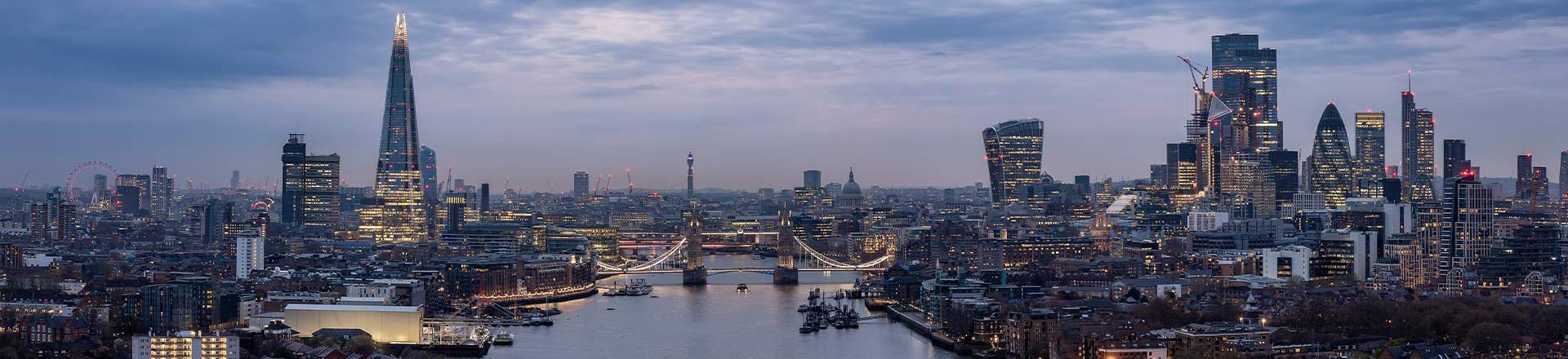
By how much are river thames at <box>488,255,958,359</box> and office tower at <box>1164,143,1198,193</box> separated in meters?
36.3

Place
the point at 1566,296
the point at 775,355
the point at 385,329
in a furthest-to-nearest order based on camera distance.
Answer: the point at 1566,296 < the point at 385,329 < the point at 775,355

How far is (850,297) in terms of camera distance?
41062mm

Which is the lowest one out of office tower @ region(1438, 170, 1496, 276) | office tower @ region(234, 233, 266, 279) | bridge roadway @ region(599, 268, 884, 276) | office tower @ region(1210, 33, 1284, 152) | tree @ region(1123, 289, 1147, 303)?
bridge roadway @ region(599, 268, 884, 276)

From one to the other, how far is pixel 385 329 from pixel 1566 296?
1846cm

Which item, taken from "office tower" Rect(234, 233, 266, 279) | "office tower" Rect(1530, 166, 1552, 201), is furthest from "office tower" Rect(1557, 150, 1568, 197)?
"office tower" Rect(234, 233, 266, 279)

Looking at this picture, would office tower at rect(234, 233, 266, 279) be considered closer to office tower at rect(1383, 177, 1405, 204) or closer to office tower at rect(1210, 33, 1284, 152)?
office tower at rect(1383, 177, 1405, 204)

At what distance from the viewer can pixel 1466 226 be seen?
42562mm

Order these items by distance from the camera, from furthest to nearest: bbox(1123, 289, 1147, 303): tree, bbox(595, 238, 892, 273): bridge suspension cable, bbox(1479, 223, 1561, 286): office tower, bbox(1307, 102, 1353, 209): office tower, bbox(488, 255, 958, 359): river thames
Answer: bbox(1307, 102, 1353, 209): office tower → bbox(595, 238, 892, 273): bridge suspension cable → bbox(1479, 223, 1561, 286): office tower → bbox(1123, 289, 1147, 303): tree → bbox(488, 255, 958, 359): river thames

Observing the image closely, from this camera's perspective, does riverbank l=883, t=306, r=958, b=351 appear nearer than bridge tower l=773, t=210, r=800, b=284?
Yes

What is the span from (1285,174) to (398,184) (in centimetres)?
3012

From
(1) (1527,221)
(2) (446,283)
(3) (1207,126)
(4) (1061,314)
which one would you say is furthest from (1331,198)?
(4) (1061,314)

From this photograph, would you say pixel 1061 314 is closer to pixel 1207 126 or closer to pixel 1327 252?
pixel 1327 252

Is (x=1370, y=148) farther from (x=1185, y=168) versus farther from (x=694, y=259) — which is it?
(x=694, y=259)

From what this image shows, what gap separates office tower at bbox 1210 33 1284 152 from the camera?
79.2 m
